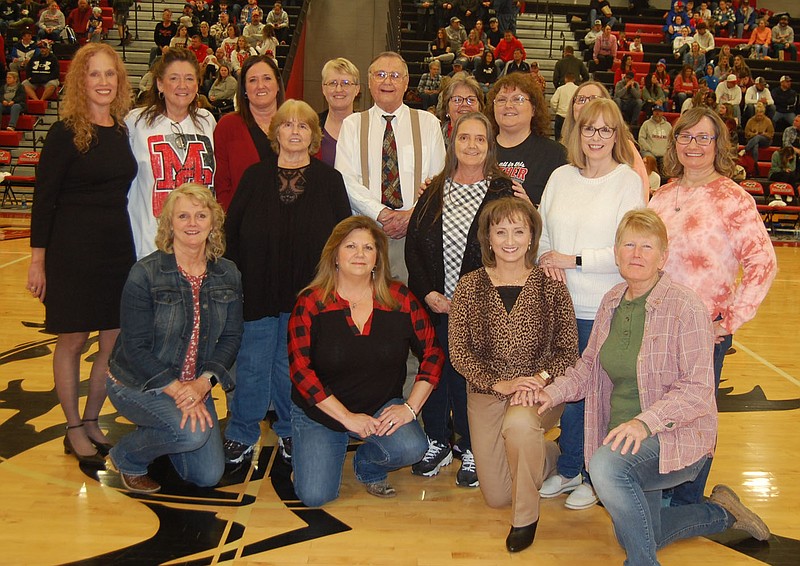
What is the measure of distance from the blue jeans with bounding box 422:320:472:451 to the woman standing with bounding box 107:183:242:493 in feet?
2.97

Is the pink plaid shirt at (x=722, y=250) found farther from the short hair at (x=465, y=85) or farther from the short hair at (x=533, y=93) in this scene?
the short hair at (x=465, y=85)

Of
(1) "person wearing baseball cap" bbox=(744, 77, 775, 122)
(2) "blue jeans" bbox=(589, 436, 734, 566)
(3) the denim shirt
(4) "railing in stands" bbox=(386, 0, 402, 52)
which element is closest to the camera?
(2) "blue jeans" bbox=(589, 436, 734, 566)

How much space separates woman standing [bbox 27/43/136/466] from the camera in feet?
11.2

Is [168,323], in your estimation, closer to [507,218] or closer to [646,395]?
[507,218]

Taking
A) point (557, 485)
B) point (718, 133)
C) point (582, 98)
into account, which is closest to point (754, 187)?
point (582, 98)

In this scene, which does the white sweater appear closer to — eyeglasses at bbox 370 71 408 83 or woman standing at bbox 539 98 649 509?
woman standing at bbox 539 98 649 509

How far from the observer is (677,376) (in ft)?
9.09

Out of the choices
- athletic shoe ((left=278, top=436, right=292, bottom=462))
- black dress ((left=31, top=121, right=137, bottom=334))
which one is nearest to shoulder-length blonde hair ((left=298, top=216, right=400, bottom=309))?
athletic shoe ((left=278, top=436, right=292, bottom=462))

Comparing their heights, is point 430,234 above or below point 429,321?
above

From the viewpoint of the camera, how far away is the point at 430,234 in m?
3.51

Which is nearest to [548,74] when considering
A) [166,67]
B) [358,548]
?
[166,67]

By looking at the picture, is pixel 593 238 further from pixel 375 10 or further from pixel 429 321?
pixel 375 10

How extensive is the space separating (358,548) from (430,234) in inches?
51.7

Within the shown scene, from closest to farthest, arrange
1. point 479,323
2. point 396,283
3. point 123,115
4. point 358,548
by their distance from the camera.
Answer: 1. point 358,548
2. point 479,323
3. point 396,283
4. point 123,115
